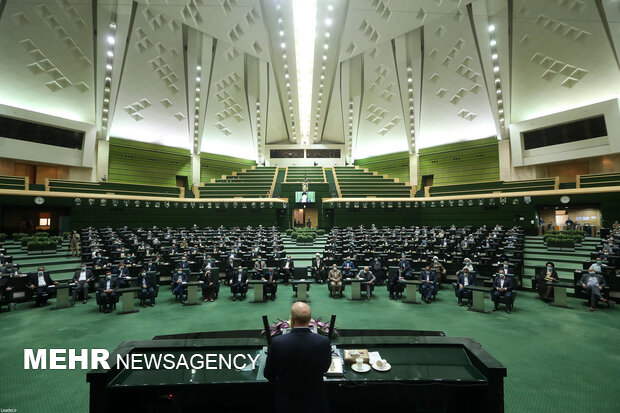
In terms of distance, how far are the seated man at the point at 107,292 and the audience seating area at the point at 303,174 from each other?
69.0 feet

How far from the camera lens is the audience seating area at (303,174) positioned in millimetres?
28719

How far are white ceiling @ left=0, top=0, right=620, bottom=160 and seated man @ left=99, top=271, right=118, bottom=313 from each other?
16796 mm

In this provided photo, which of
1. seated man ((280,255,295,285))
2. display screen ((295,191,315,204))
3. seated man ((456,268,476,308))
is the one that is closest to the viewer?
seated man ((456,268,476,308))

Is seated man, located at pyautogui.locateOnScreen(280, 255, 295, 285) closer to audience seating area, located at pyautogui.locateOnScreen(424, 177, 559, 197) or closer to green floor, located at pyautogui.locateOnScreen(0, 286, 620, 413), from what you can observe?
green floor, located at pyautogui.locateOnScreen(0, 286, 620, 413)

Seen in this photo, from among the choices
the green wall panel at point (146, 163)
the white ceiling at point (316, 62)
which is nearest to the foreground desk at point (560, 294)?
the white ceiling at point (316, 62)

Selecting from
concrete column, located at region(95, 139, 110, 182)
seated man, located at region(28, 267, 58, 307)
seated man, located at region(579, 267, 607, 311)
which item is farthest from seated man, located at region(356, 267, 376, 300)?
concrete column, located at region(95, 139, 110, 182)

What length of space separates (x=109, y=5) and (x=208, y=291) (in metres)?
18.4

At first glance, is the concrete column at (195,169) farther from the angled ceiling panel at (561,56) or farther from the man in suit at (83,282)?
the angled ceiling panel at (561,56)

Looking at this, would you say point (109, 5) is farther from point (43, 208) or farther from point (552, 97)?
point (552, 97)

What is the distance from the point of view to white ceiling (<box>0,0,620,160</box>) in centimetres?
1725

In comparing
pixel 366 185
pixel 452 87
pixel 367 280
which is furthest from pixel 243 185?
pixel 367 280

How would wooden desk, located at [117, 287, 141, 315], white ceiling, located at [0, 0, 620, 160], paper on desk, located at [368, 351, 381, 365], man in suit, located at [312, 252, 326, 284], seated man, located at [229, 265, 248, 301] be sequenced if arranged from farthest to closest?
white ceiling, located at [0, 0, 620, 160]
man in suit, located at [312, 252, 326, 284]
seated man, located at [229, 265, 248, 301]
wooden desk, located at [117, 287, 141, 315]
paper on desk, located at [368, 351, 381, 365]

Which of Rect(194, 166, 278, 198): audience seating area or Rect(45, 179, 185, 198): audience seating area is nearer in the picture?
Rect(45, 179, 185, 198): audience seating area

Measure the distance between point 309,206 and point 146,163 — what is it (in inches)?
564
